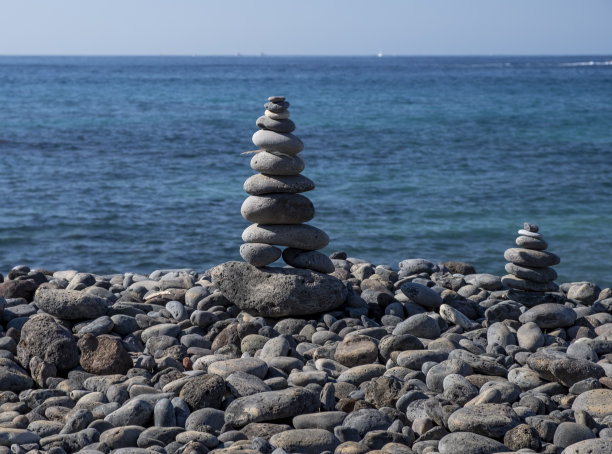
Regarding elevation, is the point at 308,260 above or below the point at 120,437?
above

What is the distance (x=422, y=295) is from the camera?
7.70m

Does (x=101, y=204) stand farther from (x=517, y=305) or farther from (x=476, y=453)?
(x=476, y=453)

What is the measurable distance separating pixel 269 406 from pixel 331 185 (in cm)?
1278

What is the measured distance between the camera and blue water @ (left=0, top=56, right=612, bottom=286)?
41.3 ft

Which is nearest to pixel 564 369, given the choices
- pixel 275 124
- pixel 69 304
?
pixel 275 124

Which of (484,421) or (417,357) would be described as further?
(417,357)

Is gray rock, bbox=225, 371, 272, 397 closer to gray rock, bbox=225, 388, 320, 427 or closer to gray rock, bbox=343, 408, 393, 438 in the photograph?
gray rock, bbox=225, 388, 320, 427

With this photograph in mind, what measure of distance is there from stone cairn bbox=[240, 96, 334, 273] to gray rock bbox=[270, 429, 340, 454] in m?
2.85

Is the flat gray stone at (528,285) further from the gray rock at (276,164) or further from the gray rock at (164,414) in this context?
the gray rock at (164,414)

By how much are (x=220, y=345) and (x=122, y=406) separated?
1.63 m

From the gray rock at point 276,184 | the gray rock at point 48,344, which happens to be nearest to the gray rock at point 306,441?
the gray rock at point 48,344

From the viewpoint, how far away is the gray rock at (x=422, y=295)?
7695 mm

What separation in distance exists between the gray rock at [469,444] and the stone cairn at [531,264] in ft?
11.2

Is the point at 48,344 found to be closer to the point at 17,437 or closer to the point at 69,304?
the point at 69,304
